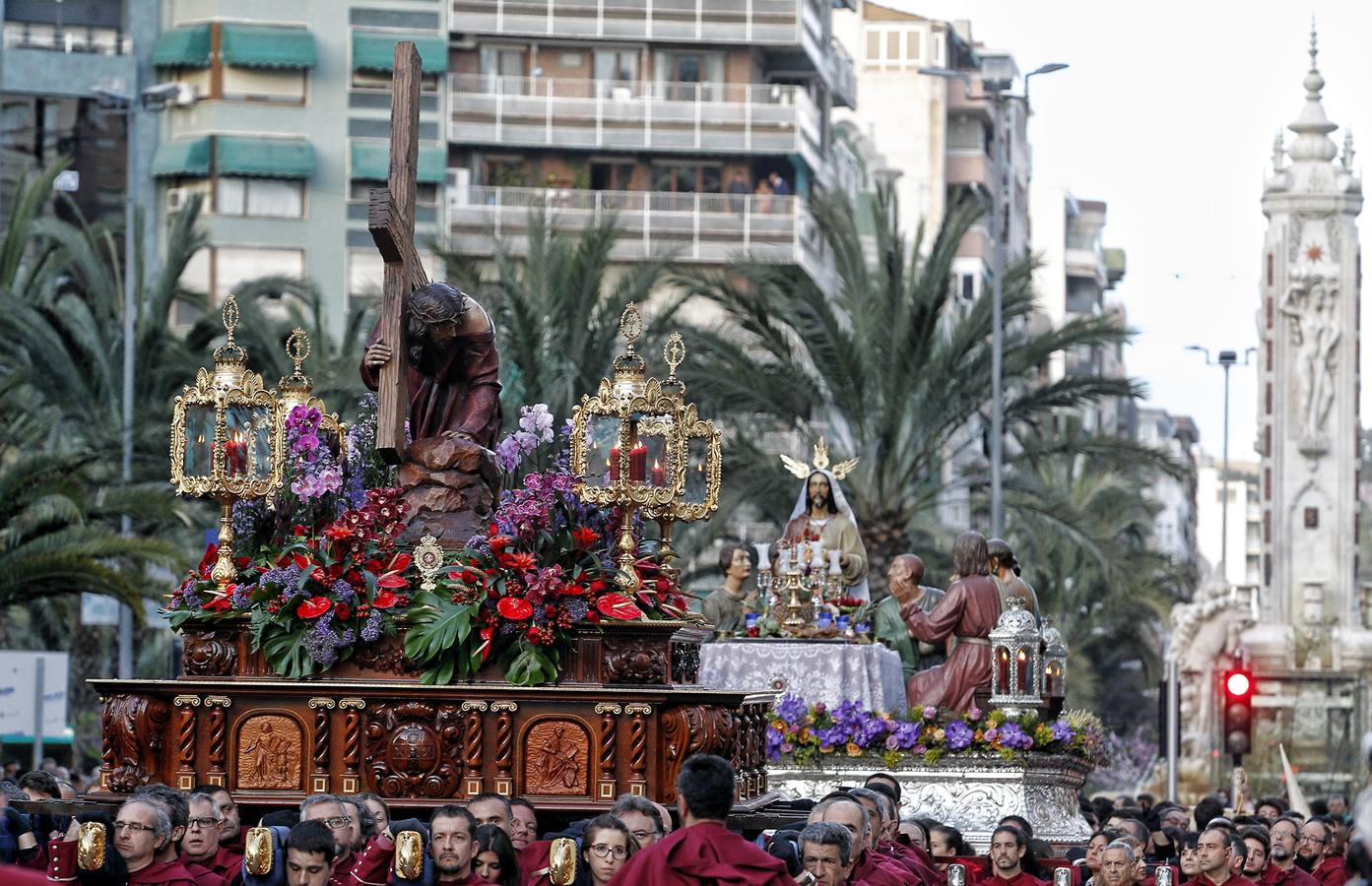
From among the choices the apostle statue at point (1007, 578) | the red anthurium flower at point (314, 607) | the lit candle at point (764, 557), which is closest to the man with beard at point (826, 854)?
the red anthurium flower at point (314, 607)

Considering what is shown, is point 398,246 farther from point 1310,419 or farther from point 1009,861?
point 1310,419

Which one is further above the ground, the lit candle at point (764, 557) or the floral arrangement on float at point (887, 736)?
the lit candle at point (764, 557)

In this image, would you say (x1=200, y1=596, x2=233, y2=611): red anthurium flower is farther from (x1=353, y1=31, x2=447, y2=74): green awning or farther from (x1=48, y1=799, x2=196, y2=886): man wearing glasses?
(x1=353, y1=31, x2=447, y2=74): green awning

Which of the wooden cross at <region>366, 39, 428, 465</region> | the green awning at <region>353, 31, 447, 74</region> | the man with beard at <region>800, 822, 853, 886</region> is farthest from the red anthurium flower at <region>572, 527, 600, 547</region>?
the green awning at <region>353, 31, 447, 74</region>

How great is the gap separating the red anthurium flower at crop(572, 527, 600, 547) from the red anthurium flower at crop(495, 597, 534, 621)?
697 mm

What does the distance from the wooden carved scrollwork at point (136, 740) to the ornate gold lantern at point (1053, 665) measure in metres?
9.42

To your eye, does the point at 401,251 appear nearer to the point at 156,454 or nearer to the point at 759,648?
the point at 759,648

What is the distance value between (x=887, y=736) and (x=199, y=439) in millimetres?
7247

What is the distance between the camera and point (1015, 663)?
22.9 meters

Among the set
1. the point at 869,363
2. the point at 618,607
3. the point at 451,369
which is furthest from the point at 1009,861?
the point at 869,363

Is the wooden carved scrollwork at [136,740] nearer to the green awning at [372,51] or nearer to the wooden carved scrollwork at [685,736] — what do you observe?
the wooden carved scrollwork at [685,736]

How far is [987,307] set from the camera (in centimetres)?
3709

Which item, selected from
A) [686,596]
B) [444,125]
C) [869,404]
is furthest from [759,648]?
[444,125]

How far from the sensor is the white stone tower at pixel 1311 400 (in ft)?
170
